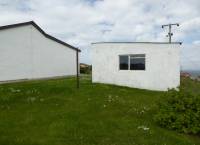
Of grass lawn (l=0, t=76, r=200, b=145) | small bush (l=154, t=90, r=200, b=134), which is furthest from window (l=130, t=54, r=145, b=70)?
small bush (l=154, t=90, r=200, b=134)

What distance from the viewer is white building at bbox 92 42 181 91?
2694 cm

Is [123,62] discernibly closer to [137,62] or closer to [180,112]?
[137,62]

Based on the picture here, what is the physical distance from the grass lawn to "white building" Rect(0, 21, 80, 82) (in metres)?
8.14

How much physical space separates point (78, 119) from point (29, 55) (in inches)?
706

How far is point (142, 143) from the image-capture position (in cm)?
1222

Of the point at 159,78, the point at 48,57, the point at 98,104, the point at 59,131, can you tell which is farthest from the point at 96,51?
the point at 59,131

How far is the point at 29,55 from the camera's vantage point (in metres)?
32.0

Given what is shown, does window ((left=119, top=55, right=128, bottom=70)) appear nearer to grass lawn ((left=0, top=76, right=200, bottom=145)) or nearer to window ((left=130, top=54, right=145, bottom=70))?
window ((left=130, top=54, right=145, bottom=70))

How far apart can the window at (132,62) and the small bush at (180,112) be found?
39.4ft

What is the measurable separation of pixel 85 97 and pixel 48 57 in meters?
15.6

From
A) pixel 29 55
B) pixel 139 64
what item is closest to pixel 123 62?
pixel 139 64

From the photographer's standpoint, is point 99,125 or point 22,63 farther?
point 22,63

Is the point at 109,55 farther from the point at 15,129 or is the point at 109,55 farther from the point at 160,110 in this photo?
the point at 15,129

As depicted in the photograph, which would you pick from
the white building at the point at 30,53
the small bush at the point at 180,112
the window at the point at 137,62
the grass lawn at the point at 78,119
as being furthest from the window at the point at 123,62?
the small bush at the point at 180,112
